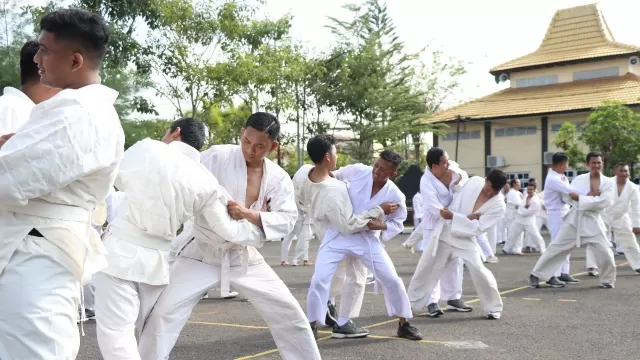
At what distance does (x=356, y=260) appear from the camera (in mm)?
7648

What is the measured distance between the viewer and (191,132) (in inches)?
197

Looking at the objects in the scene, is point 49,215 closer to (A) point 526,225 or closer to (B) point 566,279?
(B) point 566,279

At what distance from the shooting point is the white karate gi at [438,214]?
343 inches

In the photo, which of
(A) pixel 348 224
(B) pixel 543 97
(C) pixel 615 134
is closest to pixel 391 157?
(A) pixel 348 224

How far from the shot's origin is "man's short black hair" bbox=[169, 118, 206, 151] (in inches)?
196

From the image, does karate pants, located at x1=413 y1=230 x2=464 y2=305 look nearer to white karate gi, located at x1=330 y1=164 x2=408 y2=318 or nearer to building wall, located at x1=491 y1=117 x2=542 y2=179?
white karate gi, located at x1=330 y1=164 x2=408 y2=318

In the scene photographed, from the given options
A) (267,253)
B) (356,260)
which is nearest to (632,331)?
(356,260)

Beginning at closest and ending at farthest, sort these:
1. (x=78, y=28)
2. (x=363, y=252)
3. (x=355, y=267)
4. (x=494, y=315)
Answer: (x=78, y=28) → (x=363, y=252) → (x=355, y=267) → (x=494, y=315)

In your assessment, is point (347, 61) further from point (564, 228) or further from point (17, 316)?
point (17, 316)

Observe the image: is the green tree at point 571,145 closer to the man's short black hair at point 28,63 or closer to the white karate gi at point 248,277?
the white karate gi at point 248,277

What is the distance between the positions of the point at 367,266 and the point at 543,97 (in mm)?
32106

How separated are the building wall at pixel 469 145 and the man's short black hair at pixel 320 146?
3247 centimetres

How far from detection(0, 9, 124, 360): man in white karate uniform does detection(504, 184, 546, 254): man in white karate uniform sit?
16.4 m

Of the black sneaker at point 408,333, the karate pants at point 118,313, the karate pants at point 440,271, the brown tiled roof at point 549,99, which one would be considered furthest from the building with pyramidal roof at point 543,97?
the karate pants at point 118,313
